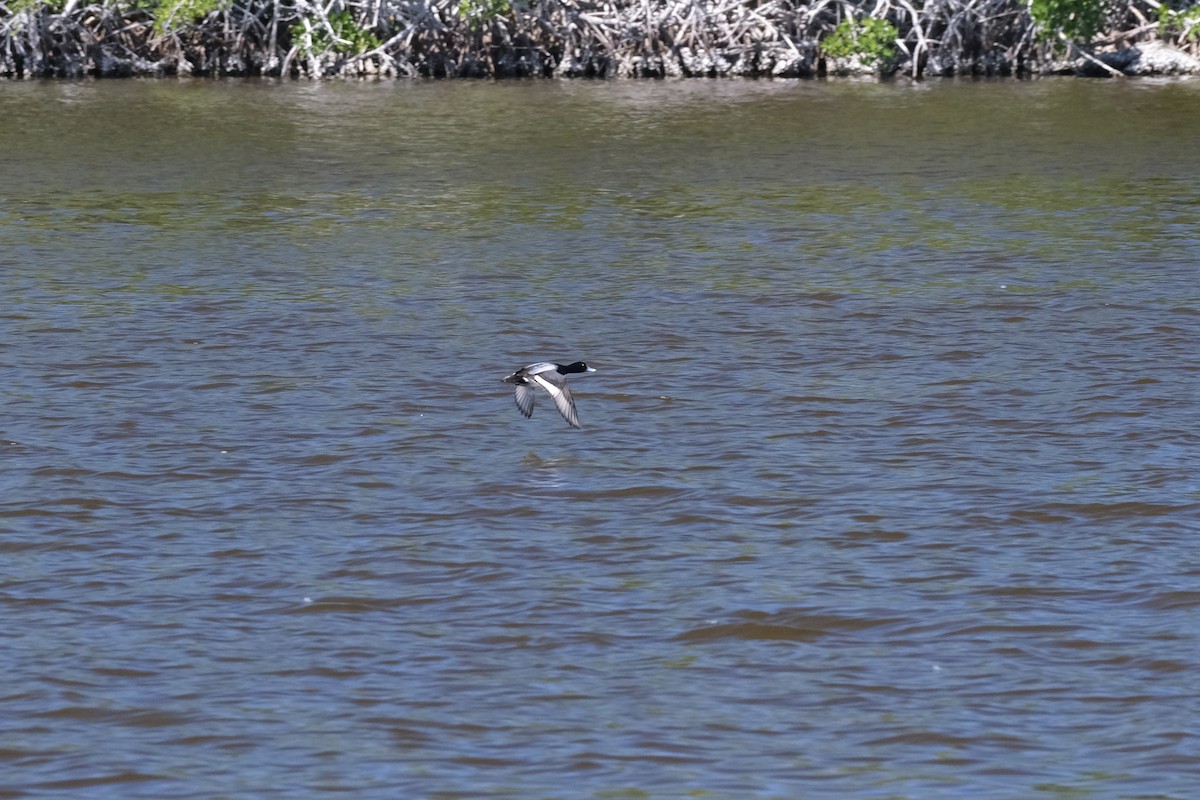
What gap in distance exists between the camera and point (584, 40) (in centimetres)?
3738

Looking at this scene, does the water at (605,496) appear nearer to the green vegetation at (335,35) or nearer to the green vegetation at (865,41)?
the green vegetation at (865,41)

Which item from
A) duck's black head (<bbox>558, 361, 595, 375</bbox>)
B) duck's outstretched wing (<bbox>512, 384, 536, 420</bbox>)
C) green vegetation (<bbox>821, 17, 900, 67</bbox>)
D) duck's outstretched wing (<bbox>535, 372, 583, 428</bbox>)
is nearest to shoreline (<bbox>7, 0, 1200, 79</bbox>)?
green vegetation (<bbox>821, 17, 900, 67</bbox>)

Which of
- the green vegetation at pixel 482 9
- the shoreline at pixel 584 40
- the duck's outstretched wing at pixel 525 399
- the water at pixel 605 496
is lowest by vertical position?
the water at pixel 605 496

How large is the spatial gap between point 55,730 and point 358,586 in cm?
181

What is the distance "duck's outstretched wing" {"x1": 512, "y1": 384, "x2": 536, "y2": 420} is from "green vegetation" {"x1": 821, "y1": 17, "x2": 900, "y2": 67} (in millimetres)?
25517

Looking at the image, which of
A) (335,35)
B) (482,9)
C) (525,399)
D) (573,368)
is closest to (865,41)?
(482,9)

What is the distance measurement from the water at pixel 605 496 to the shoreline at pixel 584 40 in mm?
Answer: 15373

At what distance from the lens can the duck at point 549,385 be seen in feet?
35.5

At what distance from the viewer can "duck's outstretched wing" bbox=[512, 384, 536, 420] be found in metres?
11.0

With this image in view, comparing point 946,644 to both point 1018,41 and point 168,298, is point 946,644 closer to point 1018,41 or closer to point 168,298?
point 168,298

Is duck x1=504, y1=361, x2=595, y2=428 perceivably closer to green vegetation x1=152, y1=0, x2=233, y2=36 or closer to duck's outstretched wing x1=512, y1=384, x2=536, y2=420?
duck's outstretched wing x1=512, y1=384, x2=536, y2=420

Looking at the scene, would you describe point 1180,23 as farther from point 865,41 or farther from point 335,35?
point 335,35

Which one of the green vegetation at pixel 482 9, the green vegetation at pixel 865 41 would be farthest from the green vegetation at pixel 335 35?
the green vegetation at pixel 865 41

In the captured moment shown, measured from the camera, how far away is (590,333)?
560 inches
